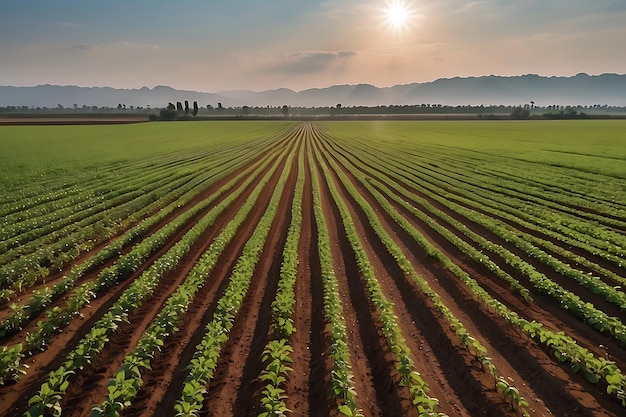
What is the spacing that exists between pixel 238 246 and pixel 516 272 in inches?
471

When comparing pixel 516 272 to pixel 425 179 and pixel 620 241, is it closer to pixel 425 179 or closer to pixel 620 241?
pixel 620 241

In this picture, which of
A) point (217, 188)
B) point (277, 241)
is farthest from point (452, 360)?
point (217, 188)

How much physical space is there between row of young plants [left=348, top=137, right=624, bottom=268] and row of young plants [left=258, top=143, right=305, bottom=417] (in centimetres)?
1279

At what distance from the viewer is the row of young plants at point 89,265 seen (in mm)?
10086

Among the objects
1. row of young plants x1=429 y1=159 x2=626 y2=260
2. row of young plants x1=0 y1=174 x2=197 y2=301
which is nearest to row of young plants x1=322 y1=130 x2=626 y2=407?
row of young plants x1=429 y1=159 x2=626 y2=260

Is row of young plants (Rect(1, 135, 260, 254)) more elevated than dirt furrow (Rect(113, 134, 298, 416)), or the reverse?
row of young plants (Rect(1, 135, 260, 254))

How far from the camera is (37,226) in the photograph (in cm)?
1941

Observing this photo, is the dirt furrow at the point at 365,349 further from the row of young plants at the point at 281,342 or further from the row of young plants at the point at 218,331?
the row of young plants at the point at 218,331

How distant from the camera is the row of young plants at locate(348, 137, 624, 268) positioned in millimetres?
16564

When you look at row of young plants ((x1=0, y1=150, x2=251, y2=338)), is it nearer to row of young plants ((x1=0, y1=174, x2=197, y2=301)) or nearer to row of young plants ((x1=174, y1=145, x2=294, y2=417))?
row of young plants ((x1=0, y1=174, x2=197, y2=301))

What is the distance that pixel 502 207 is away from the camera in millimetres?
23938

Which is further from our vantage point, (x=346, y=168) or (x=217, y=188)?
(x=346, y=168)

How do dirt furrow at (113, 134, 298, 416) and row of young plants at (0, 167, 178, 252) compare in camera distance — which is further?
row of young plants at (0, 167, 178, 252)

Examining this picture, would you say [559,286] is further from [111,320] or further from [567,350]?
[111,320]
